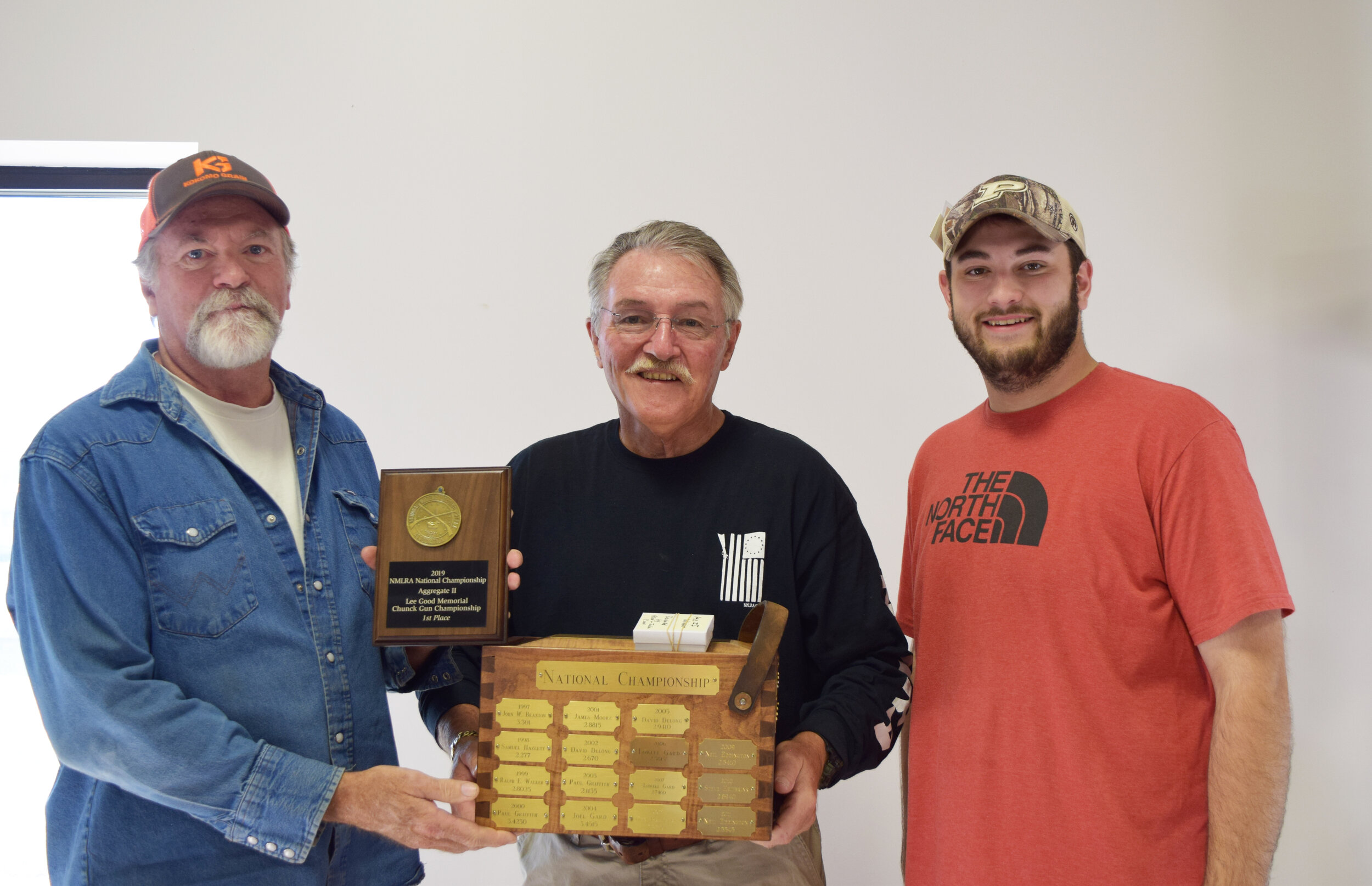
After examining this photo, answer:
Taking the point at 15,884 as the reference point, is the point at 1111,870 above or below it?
above

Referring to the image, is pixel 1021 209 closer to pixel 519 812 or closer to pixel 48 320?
pixel 519 812

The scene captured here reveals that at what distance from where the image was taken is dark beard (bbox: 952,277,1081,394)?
1562mm

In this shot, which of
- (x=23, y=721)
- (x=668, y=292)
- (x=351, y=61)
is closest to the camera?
(x=668, y=292)

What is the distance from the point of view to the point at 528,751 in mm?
1188

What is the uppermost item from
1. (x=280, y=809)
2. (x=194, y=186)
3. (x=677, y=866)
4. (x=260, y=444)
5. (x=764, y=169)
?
(x=764, y=169)

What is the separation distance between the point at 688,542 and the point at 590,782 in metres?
0.49

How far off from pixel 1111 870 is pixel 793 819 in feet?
1.92

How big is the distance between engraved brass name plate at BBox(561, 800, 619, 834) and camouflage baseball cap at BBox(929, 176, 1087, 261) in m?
1.24

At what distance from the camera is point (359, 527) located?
1.60m

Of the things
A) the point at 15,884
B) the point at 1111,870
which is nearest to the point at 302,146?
the point at 15,884

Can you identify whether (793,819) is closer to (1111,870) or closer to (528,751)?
(528,751)

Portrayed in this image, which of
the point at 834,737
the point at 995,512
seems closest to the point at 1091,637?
the point at 995,512

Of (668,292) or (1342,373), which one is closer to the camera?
(668,292)

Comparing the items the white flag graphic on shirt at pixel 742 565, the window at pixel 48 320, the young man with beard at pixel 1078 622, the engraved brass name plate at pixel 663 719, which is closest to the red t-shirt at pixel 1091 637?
the young man with beard at pixel 1078 622
